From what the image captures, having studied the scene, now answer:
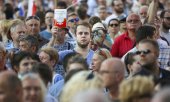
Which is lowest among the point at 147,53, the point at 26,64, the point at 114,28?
the point at 114,28

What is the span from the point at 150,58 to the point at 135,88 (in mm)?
2884

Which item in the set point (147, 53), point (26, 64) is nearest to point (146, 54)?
point (147, 53)

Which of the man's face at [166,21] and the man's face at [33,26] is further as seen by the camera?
the man's face at [166,21]

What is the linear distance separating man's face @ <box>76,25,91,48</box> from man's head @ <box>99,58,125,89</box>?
4.37m

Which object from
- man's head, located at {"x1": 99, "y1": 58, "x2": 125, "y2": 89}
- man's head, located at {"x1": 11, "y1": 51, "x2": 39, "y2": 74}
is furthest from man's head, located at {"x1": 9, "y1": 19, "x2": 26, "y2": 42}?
man's head, located at {"x1": 99, "y1": 58, "x2": 125, "y2": 89}

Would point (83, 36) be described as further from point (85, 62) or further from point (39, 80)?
point (39, 80)

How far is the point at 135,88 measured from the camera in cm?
925

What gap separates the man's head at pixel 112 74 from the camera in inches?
422

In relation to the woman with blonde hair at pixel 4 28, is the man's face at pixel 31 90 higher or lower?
higher

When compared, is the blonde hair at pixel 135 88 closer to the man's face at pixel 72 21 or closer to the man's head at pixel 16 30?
the man's head at pixel 16 30

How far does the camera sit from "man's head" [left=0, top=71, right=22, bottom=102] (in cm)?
909

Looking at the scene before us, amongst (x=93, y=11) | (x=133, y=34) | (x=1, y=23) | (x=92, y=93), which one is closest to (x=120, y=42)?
(x=133, y=34)

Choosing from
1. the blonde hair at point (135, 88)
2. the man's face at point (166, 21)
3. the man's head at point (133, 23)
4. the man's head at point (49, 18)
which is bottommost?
the man's head at point (49, 18)

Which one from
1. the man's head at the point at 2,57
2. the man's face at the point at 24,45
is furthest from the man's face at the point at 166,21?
the man's head at the point at 2,57
